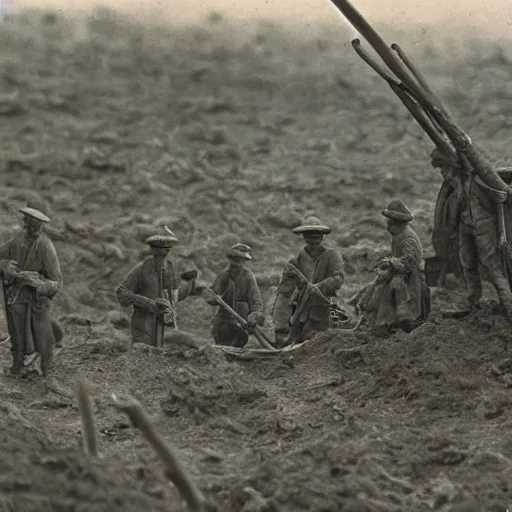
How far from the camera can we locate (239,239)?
20.9 metres

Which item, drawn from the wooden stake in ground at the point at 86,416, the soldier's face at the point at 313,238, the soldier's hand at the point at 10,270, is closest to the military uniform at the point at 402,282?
the soldier's face at the point at 313,238

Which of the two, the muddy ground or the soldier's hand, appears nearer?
the muddy ground

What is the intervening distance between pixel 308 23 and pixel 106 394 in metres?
15.2

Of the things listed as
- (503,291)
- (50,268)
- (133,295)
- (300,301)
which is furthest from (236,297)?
(503,291)

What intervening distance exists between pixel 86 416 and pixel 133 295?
541 cm

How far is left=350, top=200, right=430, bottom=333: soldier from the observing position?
13.2 m

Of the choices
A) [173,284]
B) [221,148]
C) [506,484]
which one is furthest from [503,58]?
[506,484]

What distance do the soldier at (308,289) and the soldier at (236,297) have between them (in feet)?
1.24

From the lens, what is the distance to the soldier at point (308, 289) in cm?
1420

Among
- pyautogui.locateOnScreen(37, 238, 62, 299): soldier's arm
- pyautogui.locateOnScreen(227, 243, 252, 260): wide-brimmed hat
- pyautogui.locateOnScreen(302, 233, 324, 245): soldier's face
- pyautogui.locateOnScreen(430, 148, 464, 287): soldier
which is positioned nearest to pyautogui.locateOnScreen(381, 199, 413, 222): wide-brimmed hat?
pyautogui.locateOnScreen(430, 148, 464, 287): soldier

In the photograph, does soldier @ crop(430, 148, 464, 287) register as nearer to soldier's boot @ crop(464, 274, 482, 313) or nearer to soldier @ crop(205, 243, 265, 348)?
soldier's boot @ crop(464, 274, 482, 313)

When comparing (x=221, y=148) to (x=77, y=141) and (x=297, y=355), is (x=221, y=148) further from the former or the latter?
(x=297, y=355)

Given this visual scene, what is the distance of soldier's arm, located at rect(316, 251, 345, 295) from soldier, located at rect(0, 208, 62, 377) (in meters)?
3.47

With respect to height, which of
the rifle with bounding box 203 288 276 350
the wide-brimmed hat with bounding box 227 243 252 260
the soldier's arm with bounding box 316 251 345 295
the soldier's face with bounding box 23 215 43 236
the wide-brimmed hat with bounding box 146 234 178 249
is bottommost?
the rifle with bounding box 203 288 276 350
